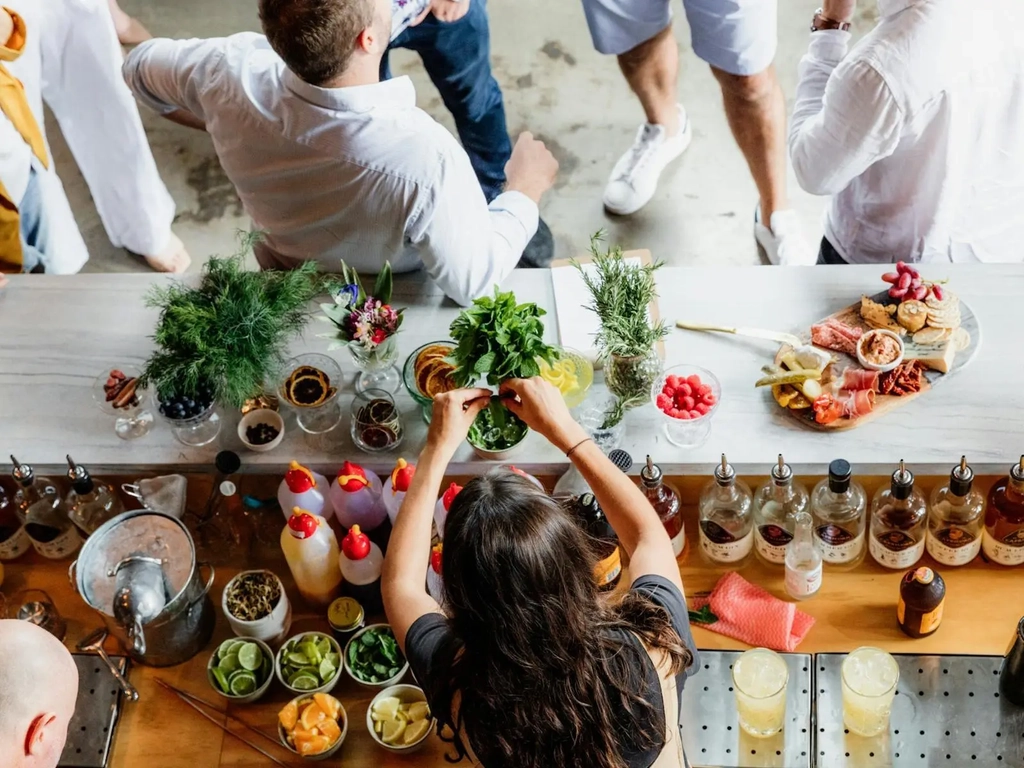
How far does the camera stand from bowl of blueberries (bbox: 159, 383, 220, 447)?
7.21 feet

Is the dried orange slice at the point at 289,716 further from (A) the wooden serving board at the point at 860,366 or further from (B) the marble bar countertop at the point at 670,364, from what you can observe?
(A) the wooden serving board at the point at 860,366

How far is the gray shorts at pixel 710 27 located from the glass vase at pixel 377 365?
163cm

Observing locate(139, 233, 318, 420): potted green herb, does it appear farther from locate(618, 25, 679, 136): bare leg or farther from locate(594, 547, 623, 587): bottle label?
locate(618, 25, 679, 136): bare leg

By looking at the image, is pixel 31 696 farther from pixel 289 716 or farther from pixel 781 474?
pixel 781 474

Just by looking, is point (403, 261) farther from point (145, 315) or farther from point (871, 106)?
point (871, 106)

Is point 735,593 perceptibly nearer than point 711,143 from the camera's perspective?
Yes

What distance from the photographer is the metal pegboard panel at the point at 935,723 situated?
1932 mm

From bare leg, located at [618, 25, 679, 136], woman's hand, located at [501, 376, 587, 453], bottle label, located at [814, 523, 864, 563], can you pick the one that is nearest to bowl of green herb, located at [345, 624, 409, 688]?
woman's hand, located at [501, 376, 587, 453]

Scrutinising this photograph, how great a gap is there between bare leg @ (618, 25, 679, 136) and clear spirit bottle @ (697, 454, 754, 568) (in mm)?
2132

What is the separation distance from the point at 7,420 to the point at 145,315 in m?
0.39

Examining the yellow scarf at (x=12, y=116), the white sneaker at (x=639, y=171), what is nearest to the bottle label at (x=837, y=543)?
the white sneaker at (x=639, y=171)

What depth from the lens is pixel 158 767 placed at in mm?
2078

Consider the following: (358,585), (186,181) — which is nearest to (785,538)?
(358,585)

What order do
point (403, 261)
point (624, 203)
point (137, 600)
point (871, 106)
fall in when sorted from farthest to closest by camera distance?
point (624, 203)
point (403, 261)
point (871, 106)
point (137, 600)
